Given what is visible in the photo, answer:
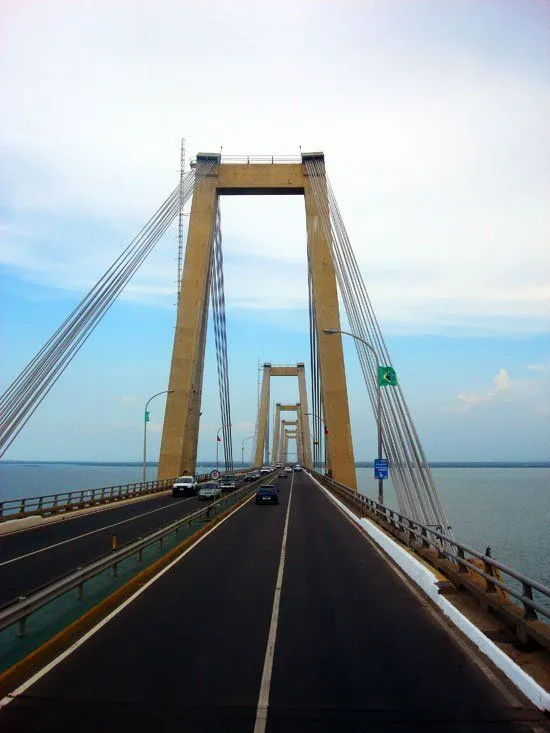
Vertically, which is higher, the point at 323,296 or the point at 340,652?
the point at 323,296

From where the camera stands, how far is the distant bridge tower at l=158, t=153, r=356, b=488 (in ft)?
149

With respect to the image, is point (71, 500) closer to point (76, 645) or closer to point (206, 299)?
point (206, 299)

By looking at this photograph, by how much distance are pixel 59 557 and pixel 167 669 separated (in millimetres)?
10017

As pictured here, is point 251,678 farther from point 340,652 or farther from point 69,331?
point 69,331

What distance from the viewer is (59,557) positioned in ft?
53.5

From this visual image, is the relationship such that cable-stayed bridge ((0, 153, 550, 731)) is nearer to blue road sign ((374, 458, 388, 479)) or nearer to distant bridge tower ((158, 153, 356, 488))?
blue road sign ((374, 458, 388, 479))

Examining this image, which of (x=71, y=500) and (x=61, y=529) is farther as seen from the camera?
(x=71, y=500)

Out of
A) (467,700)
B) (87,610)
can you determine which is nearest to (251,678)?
(467,700)

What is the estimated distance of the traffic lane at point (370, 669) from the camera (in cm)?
606

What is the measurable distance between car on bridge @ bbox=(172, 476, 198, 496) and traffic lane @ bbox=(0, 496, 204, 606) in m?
19.0

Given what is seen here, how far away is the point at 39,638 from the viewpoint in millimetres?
8812

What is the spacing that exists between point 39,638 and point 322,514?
75.3ft

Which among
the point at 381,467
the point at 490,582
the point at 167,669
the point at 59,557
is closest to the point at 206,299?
the point at 381,467

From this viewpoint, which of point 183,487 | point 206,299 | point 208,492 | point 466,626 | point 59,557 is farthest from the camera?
point 206,299
